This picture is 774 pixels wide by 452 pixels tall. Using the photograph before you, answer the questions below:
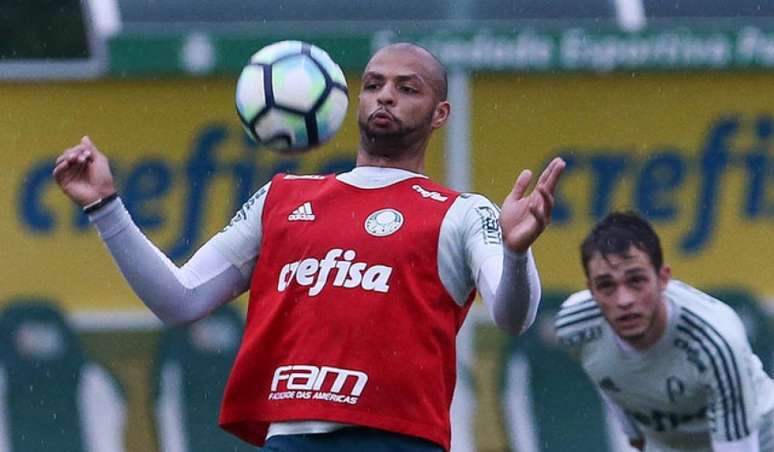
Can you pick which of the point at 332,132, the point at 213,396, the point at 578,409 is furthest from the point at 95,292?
the point at 332,132

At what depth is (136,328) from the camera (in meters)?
8.68

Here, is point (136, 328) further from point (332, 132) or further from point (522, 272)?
point (522, 272)

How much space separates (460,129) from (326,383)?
13.6ft

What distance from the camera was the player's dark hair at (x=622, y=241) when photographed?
583 cm

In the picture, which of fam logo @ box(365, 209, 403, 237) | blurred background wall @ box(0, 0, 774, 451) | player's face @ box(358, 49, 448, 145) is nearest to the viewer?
fam logo @ box(365, 209, 403, 237)

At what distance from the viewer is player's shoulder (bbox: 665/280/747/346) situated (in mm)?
5828

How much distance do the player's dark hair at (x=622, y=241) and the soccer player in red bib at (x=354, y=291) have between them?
1041 millimetres

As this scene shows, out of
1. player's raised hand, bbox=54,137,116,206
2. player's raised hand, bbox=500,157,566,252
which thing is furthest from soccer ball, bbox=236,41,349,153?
player's raised hand, bbox=500,157,566,252

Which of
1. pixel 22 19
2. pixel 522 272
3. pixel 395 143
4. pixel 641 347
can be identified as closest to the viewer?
pixel 522 272

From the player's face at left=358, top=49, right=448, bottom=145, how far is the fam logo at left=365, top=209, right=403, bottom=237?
262 mm

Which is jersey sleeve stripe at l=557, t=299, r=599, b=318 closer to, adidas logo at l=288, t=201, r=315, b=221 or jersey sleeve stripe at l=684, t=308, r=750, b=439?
jersey sleeve stripe at l=684, t=308, r=750, b=439

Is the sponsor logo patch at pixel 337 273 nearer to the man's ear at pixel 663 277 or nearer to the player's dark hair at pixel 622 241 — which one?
the player's dark hair at pixel 622 241

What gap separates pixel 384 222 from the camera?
4.79m

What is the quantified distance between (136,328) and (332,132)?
372cm
